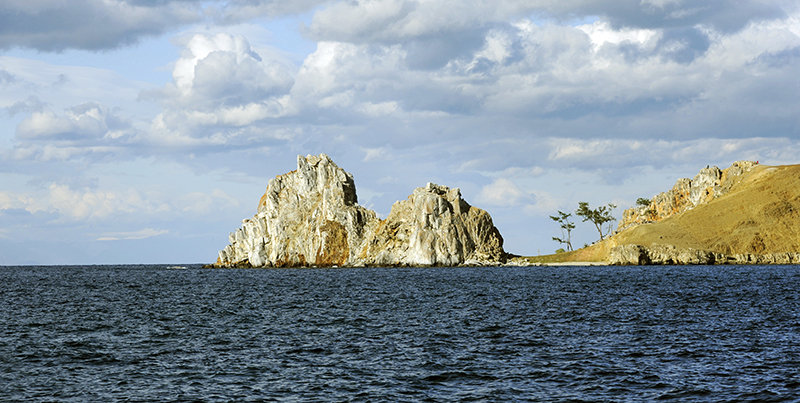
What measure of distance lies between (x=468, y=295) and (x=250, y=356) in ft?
173

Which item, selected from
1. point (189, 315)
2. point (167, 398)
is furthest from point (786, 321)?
point (189, 315)

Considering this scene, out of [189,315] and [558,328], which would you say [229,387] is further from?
[189,315]

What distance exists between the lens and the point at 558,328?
180 ft

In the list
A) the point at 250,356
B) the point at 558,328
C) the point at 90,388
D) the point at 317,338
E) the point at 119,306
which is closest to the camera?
the point at 90,388

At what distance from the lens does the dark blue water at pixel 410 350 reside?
3294 cm

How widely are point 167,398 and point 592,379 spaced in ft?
66.7

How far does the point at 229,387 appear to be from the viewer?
3381 cm

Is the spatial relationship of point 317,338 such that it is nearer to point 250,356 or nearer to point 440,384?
point 250,356

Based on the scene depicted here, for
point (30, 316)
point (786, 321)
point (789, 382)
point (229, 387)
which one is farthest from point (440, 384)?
point (30, 316)

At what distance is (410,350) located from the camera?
4478cm

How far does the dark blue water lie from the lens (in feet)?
108

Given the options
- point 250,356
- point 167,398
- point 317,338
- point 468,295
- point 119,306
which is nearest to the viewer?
point 167,398

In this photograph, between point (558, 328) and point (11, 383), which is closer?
point (11, 383)

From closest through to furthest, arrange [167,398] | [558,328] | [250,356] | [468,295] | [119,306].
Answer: [167,398] < [250,356] < [558,328] < [119,306] < [468,295]
